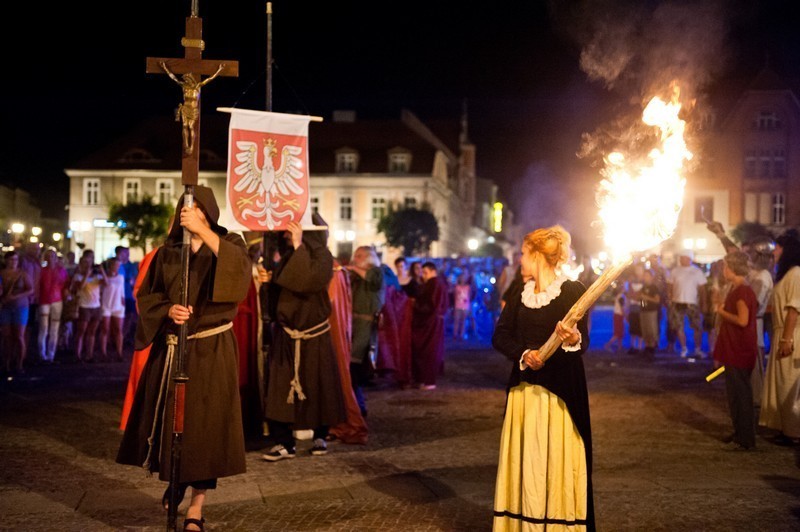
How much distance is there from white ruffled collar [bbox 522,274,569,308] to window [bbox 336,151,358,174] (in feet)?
215

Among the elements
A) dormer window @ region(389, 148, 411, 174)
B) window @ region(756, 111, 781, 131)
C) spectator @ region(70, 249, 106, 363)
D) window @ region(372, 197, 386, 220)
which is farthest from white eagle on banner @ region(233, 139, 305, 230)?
dormer window @ region(389, 148, 411, 174)

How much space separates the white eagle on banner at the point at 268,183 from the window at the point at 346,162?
62826mm

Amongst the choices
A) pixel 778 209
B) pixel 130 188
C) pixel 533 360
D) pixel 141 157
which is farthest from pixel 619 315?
pixel 141 157

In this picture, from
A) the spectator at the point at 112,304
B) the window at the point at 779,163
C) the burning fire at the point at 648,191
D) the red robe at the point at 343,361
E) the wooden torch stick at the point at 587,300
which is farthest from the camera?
the window at the point at 779,163

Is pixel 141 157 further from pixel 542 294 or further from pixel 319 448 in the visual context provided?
pixel 542 294

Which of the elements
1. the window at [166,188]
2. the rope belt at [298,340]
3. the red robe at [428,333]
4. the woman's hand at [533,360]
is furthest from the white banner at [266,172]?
the window at [166,188]

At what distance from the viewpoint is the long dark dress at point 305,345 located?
8055mm

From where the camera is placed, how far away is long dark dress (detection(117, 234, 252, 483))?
5.63m

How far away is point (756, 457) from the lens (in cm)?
856

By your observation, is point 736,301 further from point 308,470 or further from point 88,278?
point 88,278

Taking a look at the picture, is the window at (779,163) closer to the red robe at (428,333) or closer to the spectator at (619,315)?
the spectator at (619,315)

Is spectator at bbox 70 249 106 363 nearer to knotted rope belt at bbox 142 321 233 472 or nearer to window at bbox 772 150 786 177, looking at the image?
knotted rope belt at bbox 142 321 233 472

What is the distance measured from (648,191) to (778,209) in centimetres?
5904

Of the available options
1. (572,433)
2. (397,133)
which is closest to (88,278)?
(572,433)
